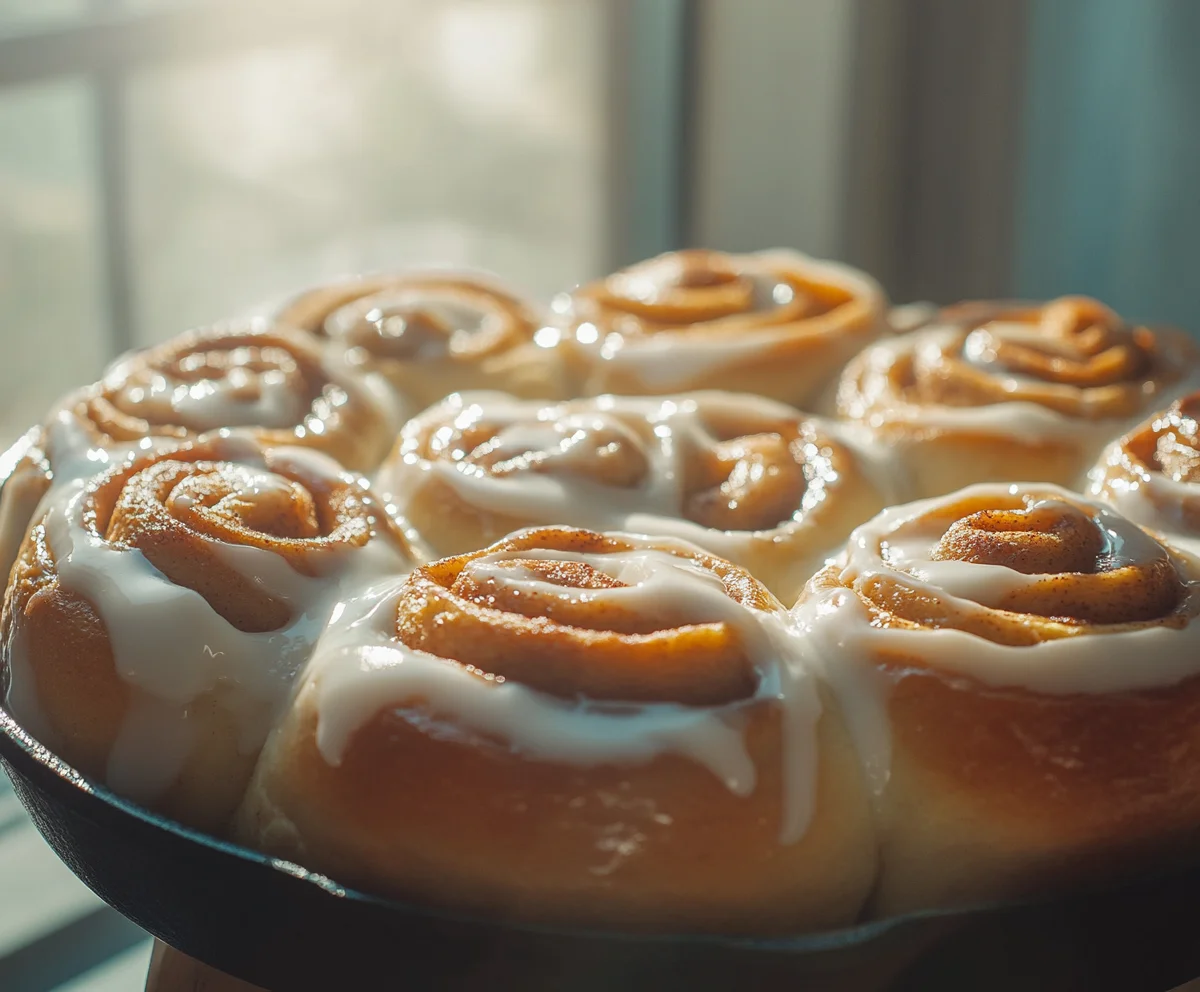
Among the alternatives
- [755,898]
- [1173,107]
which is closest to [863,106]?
[1173,107]

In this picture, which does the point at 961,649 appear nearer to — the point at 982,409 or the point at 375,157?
the point at 982,409

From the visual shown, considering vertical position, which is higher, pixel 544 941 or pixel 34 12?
pixel 34 12

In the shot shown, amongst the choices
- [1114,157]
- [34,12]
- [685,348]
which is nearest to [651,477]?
[685,348]

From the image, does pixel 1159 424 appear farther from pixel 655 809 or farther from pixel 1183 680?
pixel 655 809

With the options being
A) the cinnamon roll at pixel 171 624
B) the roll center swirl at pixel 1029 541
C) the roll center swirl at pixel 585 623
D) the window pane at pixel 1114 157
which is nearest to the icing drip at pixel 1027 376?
the roll center swirl at pixel 1029 541

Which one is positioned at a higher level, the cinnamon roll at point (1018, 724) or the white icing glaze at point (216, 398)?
the white icing glaze at point (216, 398)

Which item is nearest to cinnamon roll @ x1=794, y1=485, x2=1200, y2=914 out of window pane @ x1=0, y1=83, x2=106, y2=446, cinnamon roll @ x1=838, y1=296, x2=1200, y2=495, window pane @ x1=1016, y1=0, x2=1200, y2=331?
cinnamon roll @ x1=838, y1=296, x2=1200, y2=495

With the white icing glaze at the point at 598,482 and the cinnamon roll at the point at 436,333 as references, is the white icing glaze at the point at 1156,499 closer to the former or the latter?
the white icing glaze at the point at 598,482
